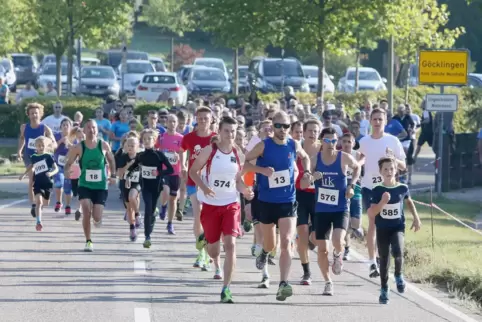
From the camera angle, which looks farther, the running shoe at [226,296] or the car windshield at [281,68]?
the car windshield at [281,68]

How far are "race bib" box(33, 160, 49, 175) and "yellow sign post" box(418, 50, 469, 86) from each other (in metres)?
8.54

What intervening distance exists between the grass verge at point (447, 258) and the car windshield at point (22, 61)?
44234 millimetres

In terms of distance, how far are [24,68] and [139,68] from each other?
472 inches

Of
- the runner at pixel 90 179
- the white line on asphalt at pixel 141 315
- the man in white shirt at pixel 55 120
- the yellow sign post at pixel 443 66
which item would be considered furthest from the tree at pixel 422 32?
the white line on asphalt at pixel 141 315

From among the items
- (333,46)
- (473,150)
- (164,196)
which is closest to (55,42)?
(333,46)

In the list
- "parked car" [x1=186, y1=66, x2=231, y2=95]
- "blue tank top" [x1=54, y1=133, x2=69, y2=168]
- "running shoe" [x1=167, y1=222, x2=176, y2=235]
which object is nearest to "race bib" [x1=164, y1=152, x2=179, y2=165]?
"running shoe" [x1=167, y1=222, x2=176, y2=235]

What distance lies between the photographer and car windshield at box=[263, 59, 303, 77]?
44469mm

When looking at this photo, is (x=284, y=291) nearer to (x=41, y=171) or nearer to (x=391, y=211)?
(x=391, y=211)

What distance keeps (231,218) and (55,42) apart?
3553 centimetres

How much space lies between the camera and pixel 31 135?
20000 millimetres

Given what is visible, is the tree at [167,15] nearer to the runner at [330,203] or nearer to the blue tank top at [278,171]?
the runner at [330,203]

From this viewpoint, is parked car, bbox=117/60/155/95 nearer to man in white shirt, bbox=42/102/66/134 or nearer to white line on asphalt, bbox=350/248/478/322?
man in white shirt, bbox=42/102/66/134

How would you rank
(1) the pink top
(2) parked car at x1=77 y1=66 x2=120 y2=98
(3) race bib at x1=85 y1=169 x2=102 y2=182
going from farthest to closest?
(2) parked car at x1=77 y1=66 x2=120 y2=98 < (1) the pink top < (3) race bib at x1=85 y1=169 x2=102 y2=182

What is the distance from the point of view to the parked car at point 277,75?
43719 millimetres
